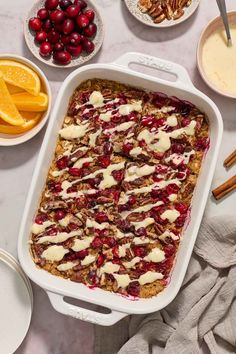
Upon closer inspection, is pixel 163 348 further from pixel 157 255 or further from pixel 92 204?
pixel 92 204

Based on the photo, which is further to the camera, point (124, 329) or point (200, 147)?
point (124, 329)

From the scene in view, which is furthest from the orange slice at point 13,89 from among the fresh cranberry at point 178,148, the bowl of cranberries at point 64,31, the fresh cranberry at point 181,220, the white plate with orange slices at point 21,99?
the fresh cranberry at point 181,220

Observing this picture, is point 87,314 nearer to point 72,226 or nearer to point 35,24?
point 72,226

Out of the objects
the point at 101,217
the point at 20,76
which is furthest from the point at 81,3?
the point at 101,217

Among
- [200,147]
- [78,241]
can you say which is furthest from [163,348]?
[200,147]

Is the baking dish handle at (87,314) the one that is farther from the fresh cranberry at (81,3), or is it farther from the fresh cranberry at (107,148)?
the fresh cranberry at (81,3)
